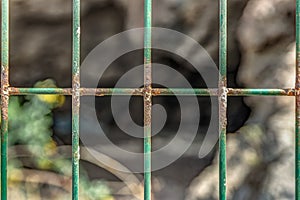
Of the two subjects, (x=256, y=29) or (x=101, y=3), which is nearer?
(x=256, y=29)

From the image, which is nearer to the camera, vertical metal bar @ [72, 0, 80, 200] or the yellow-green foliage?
vertical metal bar @ [72, 0, 80, 200]

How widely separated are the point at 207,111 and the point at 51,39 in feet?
1.85

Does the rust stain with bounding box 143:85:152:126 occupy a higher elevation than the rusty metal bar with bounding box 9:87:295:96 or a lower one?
lower

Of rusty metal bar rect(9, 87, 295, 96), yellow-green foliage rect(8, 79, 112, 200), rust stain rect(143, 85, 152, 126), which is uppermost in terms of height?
rusty metal bar rect(9, 87, 295, 96)

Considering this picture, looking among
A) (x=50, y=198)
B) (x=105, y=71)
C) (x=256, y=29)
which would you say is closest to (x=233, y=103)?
(x=256, y=29)

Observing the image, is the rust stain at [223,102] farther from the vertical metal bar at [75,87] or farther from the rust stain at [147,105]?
the vertical metal bar at [75,87]

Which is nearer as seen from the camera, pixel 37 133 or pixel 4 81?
pixel 4 81

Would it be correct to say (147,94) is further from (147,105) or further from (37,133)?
(37,133)

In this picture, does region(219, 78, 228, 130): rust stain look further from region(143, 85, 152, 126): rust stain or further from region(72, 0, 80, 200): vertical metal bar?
region(72, 0, 80, 200): vertical metal bar

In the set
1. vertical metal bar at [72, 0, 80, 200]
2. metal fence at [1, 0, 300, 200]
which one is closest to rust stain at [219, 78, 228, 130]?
metal fence at [1, 0, 300, 200]

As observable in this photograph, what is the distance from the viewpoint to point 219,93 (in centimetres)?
86

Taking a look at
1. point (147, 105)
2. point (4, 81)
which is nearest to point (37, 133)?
point (4, 81)

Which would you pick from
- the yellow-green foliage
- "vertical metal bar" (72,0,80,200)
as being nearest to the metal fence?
"vertical metal bar" (72,0,80,200)

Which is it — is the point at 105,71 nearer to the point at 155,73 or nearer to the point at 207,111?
the point at 155,73
